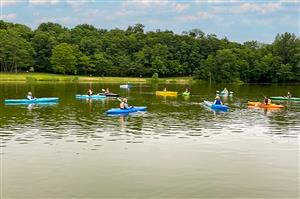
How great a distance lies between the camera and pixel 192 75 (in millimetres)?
148750

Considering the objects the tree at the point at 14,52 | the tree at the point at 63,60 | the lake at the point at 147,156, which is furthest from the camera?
the tree at the point at 63,60

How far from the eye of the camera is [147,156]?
23.9m

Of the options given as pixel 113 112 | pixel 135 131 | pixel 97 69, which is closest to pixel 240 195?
pixel 135 131

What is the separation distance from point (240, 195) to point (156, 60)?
12359 centimetres

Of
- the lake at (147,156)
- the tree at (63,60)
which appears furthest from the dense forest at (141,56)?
the lake at (147,156)

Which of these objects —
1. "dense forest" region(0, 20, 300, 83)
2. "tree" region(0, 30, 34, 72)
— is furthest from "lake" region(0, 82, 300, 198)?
"dense forest" region(0, 20, 300, 83)

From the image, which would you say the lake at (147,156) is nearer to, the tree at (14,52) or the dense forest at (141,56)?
the tree at (14,52)

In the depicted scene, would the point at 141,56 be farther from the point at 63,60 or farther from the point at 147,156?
the point at 147,156

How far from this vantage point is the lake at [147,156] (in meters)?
18.0

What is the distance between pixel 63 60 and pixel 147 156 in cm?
10728

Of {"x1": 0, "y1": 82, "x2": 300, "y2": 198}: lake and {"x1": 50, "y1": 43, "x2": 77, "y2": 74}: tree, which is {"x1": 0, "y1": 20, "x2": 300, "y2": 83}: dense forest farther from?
{"x1": 0, "y1": 82, "x2": 300, "y2": 198}: lake

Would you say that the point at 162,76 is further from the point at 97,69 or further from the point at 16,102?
the point at 16,102

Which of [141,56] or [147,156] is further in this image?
[141,56]

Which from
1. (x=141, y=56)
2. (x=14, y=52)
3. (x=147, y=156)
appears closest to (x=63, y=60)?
(x=14, y=52)
